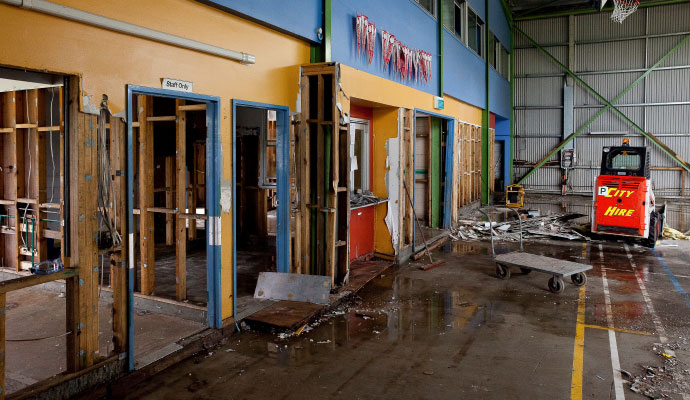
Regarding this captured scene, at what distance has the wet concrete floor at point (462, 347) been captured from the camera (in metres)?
4.76

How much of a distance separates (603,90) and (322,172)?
2135 cm

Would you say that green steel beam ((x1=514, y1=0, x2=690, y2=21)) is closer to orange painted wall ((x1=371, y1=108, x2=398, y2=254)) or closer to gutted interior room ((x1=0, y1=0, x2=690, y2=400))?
gutted interior room ((x1=0, y1=0, x2=690, y2=400))

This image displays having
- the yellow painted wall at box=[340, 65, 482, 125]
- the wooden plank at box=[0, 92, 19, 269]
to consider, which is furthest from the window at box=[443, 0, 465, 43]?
the wooden plank at box=[0, 92, 19, 269]

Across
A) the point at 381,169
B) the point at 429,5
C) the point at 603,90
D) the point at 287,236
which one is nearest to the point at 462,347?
the point at 287,236

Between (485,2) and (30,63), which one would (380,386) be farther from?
(485,2)

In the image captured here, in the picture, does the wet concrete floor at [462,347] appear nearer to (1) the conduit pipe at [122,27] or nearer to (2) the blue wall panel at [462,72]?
(1) the conduit pipe at [122,27]

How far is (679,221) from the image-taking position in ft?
53.9

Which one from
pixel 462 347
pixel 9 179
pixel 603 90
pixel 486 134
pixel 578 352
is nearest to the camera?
pixel 578 352

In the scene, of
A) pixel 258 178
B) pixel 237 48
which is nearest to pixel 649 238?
pixel 258 178

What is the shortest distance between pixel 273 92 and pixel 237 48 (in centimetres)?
90

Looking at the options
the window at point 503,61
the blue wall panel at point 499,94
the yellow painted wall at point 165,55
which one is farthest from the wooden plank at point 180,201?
the window at point 503,61

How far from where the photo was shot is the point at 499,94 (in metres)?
21.5

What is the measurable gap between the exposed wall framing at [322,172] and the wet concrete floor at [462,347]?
3.20 feet

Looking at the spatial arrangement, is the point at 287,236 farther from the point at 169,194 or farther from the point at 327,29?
the point at 169,194
